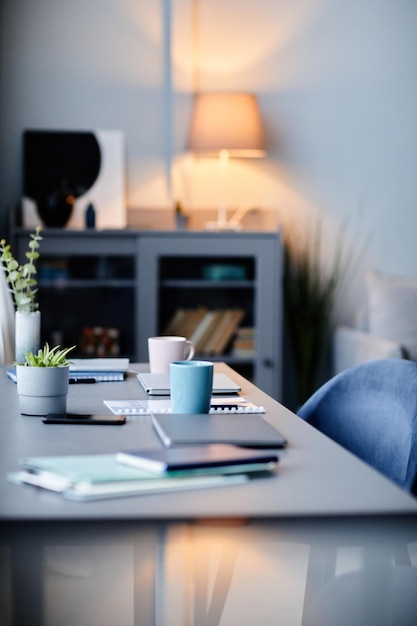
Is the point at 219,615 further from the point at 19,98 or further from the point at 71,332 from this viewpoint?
the point at 19,98

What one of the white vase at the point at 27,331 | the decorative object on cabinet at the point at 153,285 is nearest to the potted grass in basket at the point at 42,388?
the white vase at the point at 27,331

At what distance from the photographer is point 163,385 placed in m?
1.71

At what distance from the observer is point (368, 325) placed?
427 centimetres

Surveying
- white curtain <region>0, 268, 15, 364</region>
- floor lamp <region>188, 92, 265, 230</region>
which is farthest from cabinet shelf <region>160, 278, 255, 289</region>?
white curtain <region>0, 268, 15, 364</region>

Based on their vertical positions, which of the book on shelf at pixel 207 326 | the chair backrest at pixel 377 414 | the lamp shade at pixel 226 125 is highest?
the lamp shade at pixel 226 125

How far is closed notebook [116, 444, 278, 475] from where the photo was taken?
1017 millimetres

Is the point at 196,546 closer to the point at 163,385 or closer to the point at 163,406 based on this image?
the point at 163,406

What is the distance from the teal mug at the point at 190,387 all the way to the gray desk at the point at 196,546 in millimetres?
390

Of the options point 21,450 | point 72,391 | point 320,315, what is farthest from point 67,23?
point 21,450

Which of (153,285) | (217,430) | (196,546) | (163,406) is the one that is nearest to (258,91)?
(153,285)

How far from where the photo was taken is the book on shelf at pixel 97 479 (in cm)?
96

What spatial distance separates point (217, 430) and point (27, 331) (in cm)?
87

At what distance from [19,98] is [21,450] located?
358 centimetres

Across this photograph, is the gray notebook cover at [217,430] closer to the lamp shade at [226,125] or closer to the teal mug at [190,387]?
the teal mug at [190,387]
